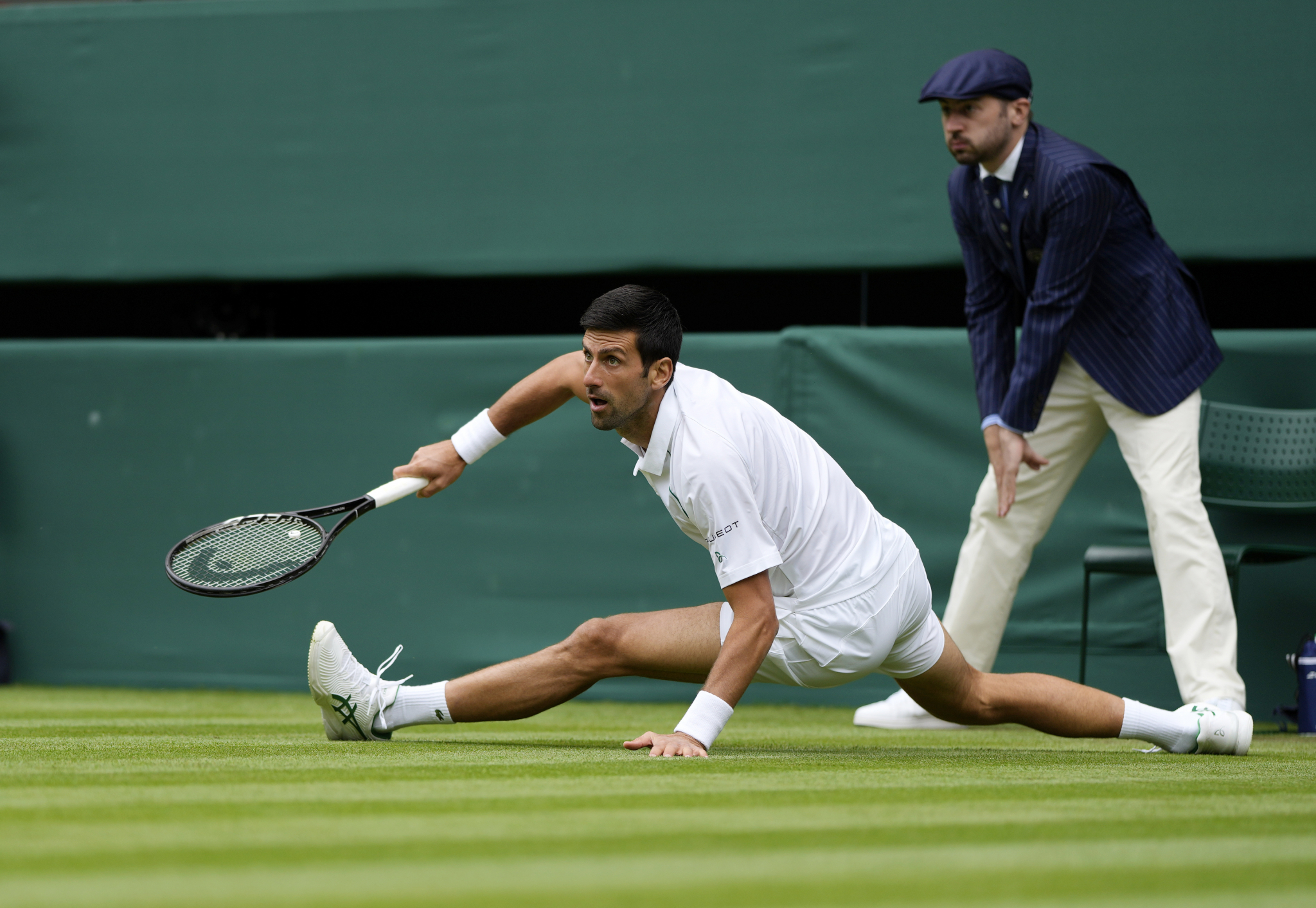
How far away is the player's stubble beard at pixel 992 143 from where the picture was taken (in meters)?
4.68

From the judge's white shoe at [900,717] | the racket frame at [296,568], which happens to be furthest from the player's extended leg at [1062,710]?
the racket frame at [296,568]

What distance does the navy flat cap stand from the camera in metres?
4.64

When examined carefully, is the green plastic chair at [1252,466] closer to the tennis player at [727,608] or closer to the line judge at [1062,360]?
the line judge at [1062,360]

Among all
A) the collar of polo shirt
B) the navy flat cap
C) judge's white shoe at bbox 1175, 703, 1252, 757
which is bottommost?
→ judge's white shoe at bbox 1175, 703, 1252, 757

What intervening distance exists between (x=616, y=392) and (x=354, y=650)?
3.60 m

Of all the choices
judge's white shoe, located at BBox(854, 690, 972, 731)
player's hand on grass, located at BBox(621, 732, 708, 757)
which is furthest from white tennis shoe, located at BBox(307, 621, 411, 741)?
judge's white shoe, located at BBox(854, 690, 972, 731)

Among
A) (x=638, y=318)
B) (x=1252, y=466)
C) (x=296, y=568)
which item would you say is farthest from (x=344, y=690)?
(x=1252, y=466)

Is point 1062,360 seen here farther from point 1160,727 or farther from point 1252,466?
point 1160,727

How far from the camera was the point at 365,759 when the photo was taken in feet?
11.3

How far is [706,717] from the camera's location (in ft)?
11.4

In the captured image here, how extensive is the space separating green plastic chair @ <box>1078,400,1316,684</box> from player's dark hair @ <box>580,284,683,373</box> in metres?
2.51

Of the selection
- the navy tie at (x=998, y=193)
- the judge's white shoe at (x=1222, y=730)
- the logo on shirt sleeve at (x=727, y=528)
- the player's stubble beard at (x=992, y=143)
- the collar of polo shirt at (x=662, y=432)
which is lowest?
the judge's white shoe at (x=1222, y=730)

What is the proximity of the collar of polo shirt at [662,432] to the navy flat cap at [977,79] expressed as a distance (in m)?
1.61

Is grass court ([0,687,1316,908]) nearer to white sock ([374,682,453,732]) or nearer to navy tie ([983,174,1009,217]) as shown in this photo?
white sock ([374,682,453,732])
